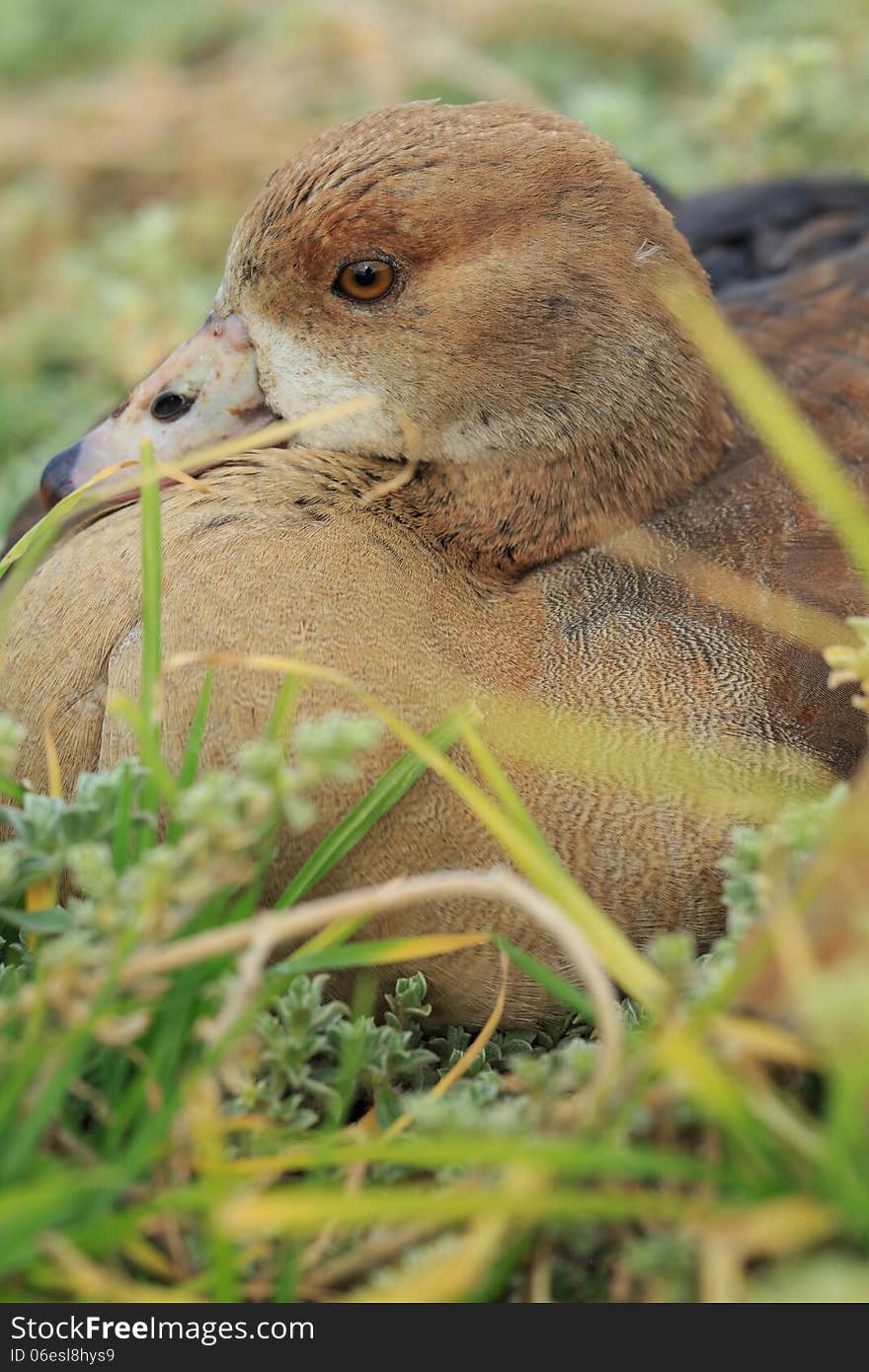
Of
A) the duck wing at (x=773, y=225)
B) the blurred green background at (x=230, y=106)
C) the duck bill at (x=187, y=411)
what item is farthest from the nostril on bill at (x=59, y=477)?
→ the duck wing at (x=773, y=225)

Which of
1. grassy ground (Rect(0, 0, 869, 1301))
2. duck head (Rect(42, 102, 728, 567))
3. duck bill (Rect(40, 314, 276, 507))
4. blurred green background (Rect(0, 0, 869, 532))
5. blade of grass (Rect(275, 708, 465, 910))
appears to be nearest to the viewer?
grassy ground (Rect(0, 0, 869, 1301))

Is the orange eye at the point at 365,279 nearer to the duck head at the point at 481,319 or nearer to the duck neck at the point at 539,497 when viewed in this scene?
the duck head at the point at 481,319

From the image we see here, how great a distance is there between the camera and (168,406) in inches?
81.8

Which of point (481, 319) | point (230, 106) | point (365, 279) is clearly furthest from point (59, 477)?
point (230, 106)

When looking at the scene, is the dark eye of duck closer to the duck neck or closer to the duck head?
the duck head

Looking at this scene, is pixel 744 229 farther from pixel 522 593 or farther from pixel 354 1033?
pixel 354 1033

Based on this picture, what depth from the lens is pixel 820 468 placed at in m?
1.44

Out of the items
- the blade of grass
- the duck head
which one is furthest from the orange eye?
the blade of grass

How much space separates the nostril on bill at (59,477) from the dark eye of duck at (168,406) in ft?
0.39

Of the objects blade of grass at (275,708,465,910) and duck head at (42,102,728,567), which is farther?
duck head at (42,102,728,567)

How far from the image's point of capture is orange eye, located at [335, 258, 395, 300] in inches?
75.6

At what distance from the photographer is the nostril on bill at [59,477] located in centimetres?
206

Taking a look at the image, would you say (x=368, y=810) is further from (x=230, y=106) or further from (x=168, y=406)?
(x=230, y=106)

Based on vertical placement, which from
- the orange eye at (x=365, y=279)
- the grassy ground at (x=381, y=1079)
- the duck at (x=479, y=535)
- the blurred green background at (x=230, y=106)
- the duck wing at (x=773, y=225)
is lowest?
the grassy ground at (x=381, y=1079)
